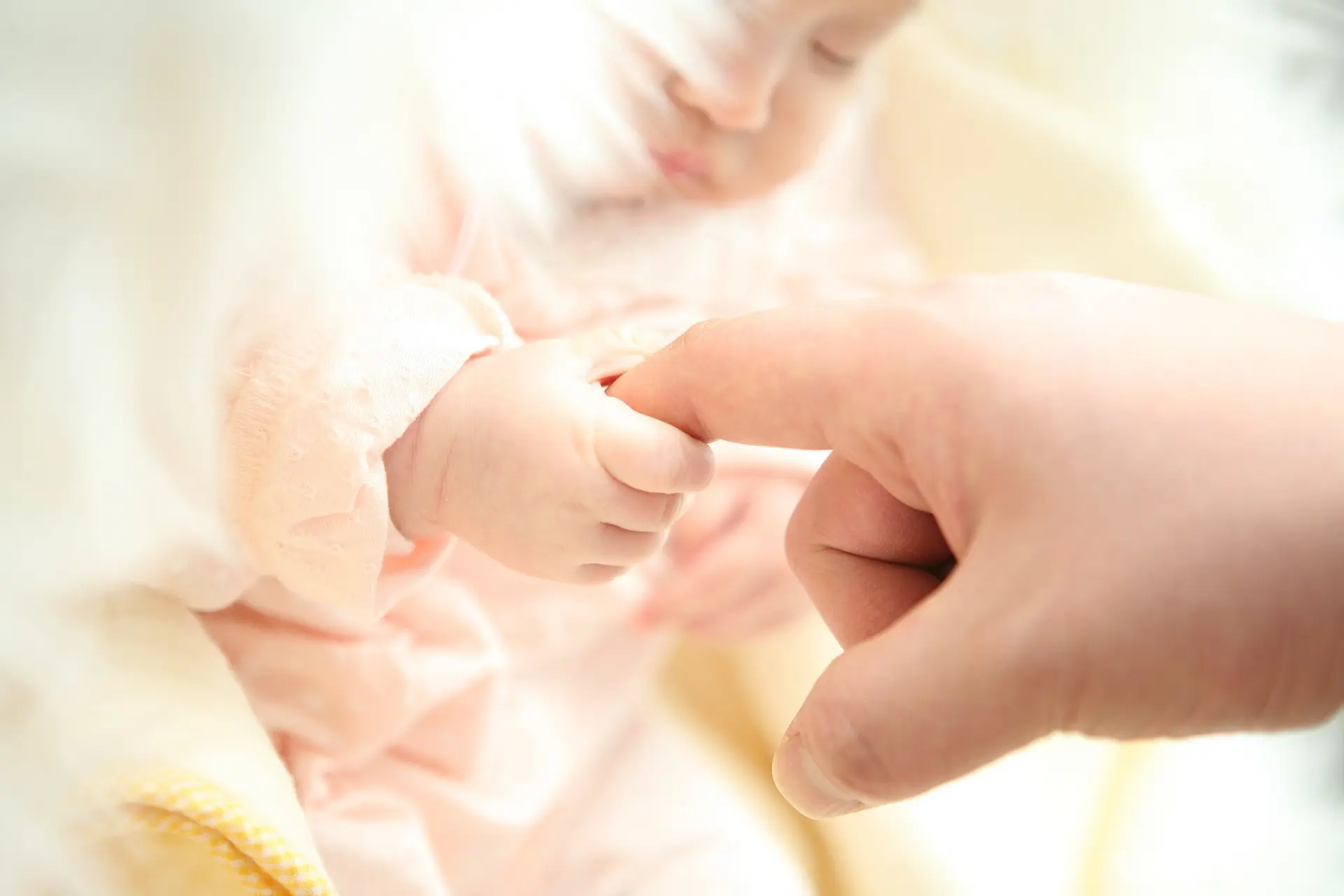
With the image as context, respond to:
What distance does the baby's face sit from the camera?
1.44 feet

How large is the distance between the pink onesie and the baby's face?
1.4 inches

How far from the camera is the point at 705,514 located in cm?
64

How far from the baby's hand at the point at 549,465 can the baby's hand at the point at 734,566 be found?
0.16m

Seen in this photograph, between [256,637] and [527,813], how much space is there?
0.16m

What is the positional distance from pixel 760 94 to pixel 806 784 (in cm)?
31

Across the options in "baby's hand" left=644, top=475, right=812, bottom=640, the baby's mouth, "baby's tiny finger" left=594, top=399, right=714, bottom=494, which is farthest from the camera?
"baby's hand" left=644, top=475, right=812, bottom=640

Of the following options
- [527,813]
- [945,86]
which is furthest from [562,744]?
[945,86]

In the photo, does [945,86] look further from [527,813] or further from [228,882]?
[228,882]

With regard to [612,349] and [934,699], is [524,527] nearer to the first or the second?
[612,349]

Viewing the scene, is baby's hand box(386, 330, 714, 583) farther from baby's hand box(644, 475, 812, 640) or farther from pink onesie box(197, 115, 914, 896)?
baby's hand box(644, 475, 812, 640)

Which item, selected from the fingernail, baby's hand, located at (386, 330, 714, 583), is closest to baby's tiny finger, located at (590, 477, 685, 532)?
baby's hand, located at (386, 330, 714, 583)

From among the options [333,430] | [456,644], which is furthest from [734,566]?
[333,430]

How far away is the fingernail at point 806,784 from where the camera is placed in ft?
1.06

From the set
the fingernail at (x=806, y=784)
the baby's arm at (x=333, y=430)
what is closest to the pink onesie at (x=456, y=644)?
the baby's arm at (x=333, y=430)
